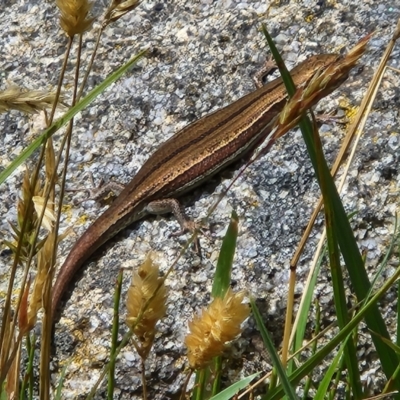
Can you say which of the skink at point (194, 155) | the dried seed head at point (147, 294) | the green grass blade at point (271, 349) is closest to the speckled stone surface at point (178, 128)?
the skink at point (194, 155)

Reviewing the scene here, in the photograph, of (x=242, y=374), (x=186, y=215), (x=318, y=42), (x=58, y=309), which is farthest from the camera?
(x=318, y=42)

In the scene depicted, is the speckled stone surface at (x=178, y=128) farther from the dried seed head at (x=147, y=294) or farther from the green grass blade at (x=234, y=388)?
the dried seed head at (x=147, y=294)

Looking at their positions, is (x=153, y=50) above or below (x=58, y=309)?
above

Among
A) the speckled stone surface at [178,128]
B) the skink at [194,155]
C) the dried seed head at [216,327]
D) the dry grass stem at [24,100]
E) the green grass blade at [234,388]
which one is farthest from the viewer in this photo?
the skink at [194,155]

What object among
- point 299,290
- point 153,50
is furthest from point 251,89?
point 299,290

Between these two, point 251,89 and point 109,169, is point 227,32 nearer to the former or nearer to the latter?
point 251,89

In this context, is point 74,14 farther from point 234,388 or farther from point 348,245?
point 234,388

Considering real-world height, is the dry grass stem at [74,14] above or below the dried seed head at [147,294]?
above

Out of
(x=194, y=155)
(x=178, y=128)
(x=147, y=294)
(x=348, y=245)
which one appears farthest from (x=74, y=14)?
(x=194, y=155)
